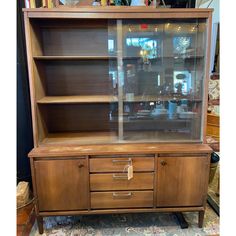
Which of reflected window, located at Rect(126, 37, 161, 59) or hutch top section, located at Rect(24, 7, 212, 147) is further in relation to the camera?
reflected window, located at Rect(126, 37, 161, 59)

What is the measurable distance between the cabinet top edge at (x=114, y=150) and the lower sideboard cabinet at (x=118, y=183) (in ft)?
0.10

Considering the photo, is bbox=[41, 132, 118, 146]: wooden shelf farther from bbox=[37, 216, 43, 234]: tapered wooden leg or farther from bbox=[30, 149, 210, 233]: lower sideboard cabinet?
bbox=[37, 216, 43, 234]: tapered wooden leg

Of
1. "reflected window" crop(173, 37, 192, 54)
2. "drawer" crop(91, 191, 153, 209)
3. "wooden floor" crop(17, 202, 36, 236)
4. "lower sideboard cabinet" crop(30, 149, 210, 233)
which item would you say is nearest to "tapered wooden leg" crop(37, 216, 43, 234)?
"lower sideboard cabinet" crop(30, 149, 210, 233)

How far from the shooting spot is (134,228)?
5.88ft

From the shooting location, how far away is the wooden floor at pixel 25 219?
69.5 inches

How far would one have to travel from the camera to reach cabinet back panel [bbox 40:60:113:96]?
1.96 metres

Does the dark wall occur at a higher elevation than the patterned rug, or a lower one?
higher

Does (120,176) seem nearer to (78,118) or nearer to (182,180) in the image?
(182,180)

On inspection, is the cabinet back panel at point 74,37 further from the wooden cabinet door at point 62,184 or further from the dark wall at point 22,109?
the wooden cabinet door at point 62,184

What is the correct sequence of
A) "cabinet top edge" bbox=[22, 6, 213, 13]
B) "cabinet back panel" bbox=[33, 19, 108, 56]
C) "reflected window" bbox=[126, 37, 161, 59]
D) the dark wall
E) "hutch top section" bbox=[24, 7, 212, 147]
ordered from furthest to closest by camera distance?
the dark wall, "cabinet back panel" bbox=[33, 19, 108, 56], "reflected window" bbox=[126, 37, 161, 59], "hutch top section" bbox=[24, 7, 212, 147], "cabinet top edge" bbox=[22, 6, 213, 13]

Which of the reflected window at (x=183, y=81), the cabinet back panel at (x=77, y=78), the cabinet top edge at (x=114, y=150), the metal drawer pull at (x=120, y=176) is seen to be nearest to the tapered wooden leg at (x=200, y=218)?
the cabinet top edge at (x=114, y=150)

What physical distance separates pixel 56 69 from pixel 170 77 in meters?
1.06

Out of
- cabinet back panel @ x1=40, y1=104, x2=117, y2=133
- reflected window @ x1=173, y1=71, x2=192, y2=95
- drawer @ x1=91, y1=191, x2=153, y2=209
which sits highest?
reflected window @ x1=173, y1=71, x2=192, y2=95

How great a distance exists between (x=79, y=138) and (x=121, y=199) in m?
0.64
